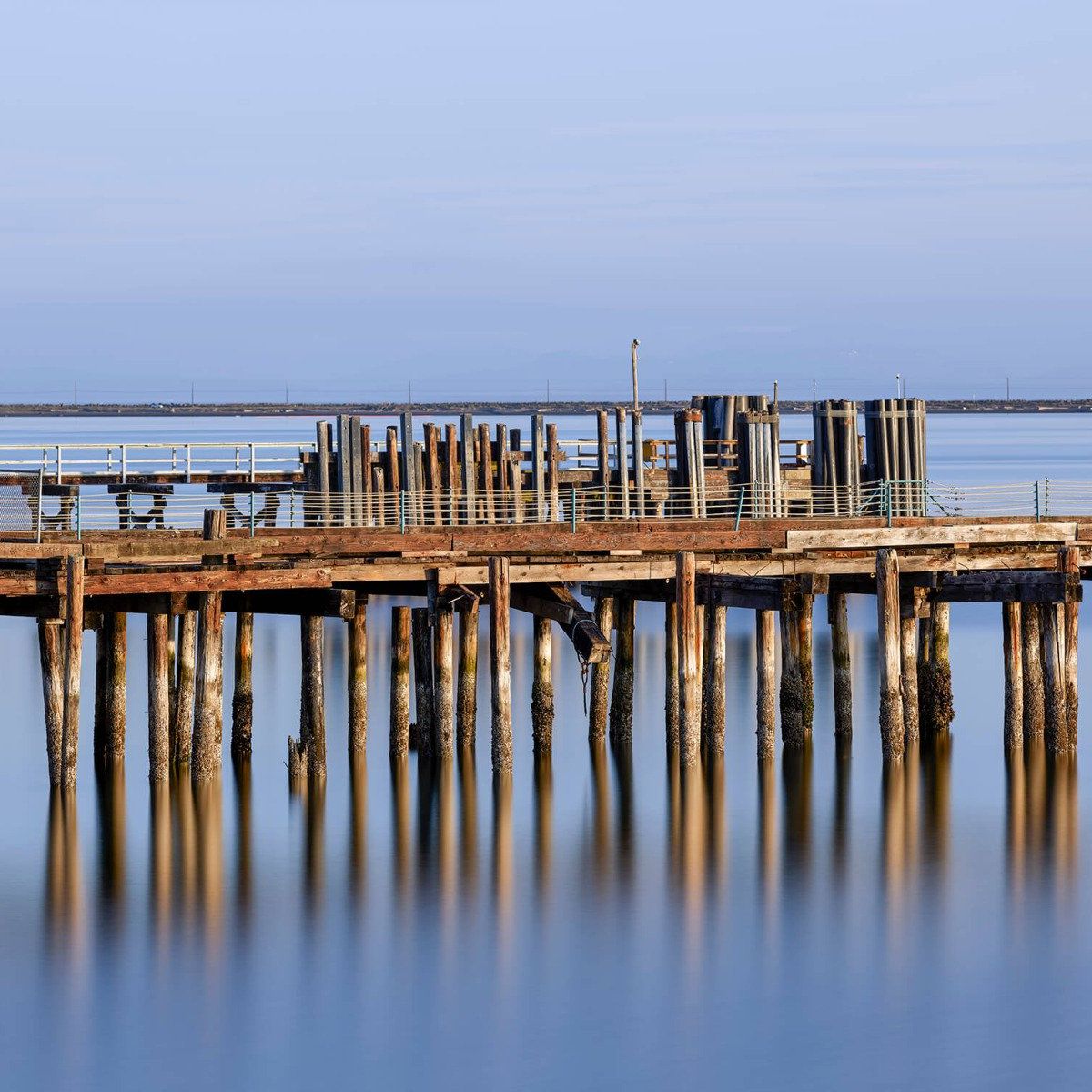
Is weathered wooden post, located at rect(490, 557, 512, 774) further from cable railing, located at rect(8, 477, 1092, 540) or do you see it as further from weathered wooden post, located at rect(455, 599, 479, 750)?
cable railing, located at rect(8, 477, 1092, 540)

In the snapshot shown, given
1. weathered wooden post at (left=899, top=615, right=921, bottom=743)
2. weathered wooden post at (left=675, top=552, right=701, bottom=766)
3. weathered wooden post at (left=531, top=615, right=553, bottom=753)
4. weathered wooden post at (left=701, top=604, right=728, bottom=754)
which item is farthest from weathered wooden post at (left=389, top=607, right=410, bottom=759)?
weathered wooden post at (left=899, top=615, right=921, bottom=743)

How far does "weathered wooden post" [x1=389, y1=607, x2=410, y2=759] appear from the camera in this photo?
31.8 metres

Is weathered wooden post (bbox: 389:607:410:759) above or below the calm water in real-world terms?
above

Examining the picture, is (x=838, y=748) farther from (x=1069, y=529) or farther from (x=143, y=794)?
(x=143, y=794)

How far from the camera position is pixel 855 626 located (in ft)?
177

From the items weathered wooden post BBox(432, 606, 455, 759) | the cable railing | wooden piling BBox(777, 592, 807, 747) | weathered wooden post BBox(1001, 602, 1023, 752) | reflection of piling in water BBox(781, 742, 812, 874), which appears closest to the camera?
reflection of piling in water BBox(781, 742, 812, 874)

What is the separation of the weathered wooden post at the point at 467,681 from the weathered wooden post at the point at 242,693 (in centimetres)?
302

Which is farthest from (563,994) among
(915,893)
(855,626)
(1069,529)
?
(855,626)

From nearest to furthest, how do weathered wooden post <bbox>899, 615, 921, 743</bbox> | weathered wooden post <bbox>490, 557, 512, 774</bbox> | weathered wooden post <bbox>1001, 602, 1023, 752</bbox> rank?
weathered wooden post <bbox>490, 557, 512, 774</bbox>
weathered wooden post <bbox>899, 615, 921, 743</bbox>
weathered wooden post <bbox>1001, 602, 1023, 752</bbox>

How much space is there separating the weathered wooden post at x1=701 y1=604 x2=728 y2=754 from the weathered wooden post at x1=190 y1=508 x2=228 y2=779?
6.82m

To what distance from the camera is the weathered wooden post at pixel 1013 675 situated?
33.4 metres

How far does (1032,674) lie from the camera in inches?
1331

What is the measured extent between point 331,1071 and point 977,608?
134 ft

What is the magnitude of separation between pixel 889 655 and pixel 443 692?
6.10 m
